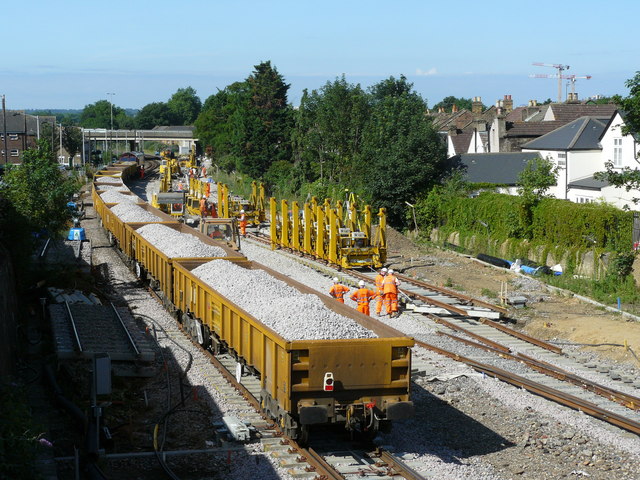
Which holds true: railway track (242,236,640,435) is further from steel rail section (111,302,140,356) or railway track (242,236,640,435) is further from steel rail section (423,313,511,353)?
steel rail section (111,302,140,356)

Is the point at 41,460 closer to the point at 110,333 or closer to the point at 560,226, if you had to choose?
the point at 110,333

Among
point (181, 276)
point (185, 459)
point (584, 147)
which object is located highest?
point (584, 147)

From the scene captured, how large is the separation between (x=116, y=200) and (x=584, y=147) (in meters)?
23.7

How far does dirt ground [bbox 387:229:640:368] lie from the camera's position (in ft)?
63.3

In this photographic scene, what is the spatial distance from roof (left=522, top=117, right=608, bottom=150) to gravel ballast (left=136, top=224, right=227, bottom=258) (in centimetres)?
2213

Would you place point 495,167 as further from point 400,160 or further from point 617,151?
point 617,151

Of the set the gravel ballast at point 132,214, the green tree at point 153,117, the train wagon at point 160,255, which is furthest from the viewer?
the green tree at point 153,117

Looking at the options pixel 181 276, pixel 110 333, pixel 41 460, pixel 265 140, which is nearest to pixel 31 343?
pixel 110 333

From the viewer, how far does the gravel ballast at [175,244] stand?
2084 centimetres

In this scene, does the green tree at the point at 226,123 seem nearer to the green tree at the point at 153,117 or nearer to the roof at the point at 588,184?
the roof at the point at 588,184

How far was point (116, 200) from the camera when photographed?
4238cm

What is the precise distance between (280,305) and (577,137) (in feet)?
101

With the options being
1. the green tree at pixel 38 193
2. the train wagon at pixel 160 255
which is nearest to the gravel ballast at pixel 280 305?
the train wagon at pixel 160 255

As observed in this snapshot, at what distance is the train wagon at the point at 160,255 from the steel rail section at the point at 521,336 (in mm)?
6544
